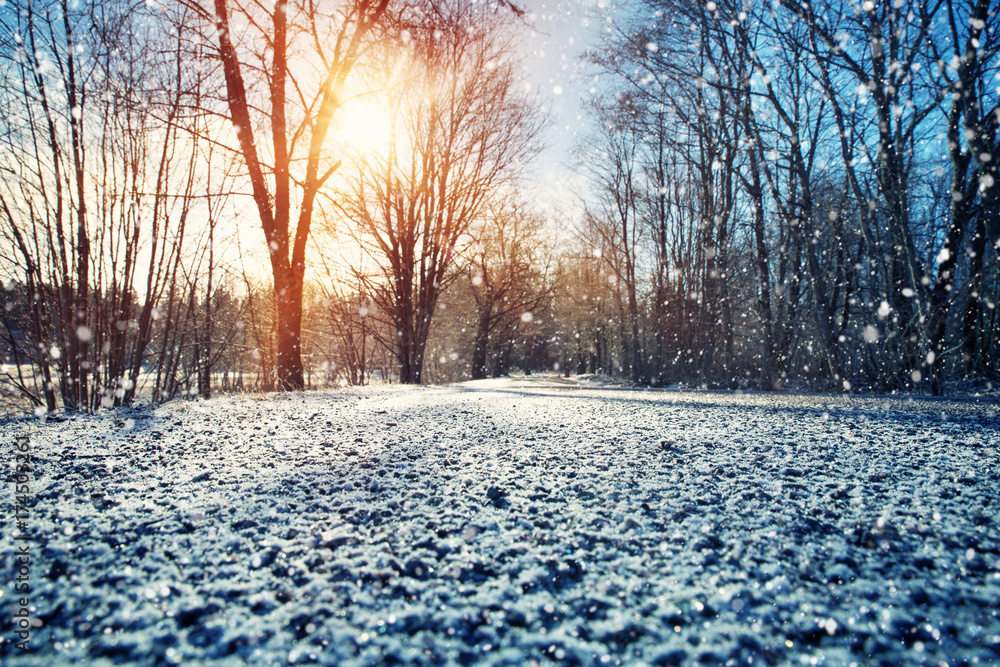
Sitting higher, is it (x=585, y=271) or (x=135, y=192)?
(x=585, y=271)

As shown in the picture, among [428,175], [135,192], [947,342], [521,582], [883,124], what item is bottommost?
[521,582]

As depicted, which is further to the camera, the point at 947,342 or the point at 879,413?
the point at 947,342

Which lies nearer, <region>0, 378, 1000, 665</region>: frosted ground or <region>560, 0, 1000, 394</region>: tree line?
<region>0, 378, 1000, 665</region>: frosted ground

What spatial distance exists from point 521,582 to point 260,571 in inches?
16.0

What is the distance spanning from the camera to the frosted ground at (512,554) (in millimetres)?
553

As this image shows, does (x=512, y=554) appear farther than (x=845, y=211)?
No

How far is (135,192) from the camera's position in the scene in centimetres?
414

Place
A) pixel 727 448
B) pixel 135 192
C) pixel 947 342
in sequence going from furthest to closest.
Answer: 1. pixel 947 342
2. pixel 135 192
3. pixel 727 448

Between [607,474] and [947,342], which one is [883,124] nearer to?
[947,342]

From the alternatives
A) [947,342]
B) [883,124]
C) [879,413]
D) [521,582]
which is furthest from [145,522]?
[947,342]

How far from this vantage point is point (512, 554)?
0.79 meters

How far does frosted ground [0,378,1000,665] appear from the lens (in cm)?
55

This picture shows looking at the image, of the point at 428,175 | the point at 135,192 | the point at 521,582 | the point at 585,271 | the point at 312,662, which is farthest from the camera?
the point at 585,271

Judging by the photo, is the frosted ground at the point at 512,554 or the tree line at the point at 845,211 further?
the tree line at the point at 845,211
